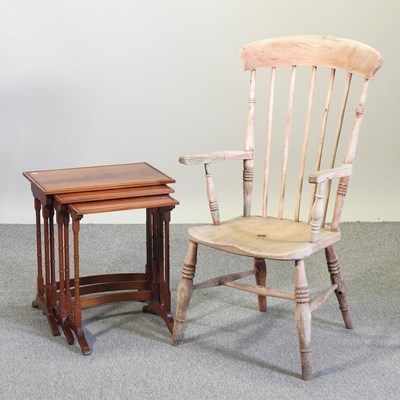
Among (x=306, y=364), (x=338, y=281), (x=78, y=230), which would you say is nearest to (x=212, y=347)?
(x=306, y=364)

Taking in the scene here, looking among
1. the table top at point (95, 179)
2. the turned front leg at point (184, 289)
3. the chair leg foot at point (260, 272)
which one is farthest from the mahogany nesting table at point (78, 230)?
the chair leg foot at point (260, 272)

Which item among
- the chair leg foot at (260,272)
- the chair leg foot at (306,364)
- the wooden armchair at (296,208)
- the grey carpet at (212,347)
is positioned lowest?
the grey carpet at (212,347)

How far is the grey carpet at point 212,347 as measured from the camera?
120 inches

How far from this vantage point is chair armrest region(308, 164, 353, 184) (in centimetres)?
299

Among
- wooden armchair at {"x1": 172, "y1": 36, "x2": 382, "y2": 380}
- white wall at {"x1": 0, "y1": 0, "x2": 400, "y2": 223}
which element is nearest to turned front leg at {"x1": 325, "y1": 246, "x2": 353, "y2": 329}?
wooden armchair at {"x1": 172, "y1": 36, "x2": 382, "y2": 380}

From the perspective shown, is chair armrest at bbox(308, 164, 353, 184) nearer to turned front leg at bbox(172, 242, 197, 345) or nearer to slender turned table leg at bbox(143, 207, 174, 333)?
turned front leg at bbox(172, 242, 197, 345)

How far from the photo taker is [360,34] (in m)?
4.81

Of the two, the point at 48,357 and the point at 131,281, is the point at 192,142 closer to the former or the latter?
the point at 131,281

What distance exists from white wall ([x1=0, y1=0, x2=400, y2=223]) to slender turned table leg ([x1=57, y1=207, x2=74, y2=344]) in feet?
4.77

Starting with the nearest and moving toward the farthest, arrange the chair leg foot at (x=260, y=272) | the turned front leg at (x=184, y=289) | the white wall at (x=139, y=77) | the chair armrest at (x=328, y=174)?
the chair armrest at (x=328, y=174) < the turned front leg at (x=184, y=289) < the chair leg foot at (x=260, y=272) < the white wall at (x=139, y=77)

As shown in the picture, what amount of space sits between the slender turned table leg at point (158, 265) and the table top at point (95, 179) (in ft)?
0.46

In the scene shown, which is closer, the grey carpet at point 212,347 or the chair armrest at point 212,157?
the grey carpet at point 212,347

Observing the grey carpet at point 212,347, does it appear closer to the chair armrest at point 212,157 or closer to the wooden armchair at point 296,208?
the wooden armchair at point 296,208

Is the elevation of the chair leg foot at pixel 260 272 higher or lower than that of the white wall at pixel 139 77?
lower
